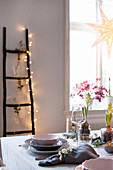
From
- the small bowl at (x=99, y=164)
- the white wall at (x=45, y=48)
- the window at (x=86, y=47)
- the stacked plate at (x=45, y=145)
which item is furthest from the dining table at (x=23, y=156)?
the window at (x=86, y=47)

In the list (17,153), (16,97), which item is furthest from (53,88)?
(17,153)

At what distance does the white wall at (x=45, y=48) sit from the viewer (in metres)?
3.32

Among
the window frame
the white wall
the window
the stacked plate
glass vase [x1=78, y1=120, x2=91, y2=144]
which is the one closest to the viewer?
the stacked plate

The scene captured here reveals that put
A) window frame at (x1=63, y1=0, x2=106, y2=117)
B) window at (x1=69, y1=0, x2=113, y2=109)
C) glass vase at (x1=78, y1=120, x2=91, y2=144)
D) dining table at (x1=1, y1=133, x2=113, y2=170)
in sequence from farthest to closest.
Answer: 1. window at (x1=69, y1=0, x2=113, y2=109)
2. window frame at (x1=63, y1=0, x2=106, y2=117)
3. glass vase at (x1=78, y1=120, x2=91, y2=144)
4. dining table at (x1=1, y1=133, x2=113, y2=170)

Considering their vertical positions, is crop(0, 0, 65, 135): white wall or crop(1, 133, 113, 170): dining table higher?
crop(0, 0, 65, 135): white wall

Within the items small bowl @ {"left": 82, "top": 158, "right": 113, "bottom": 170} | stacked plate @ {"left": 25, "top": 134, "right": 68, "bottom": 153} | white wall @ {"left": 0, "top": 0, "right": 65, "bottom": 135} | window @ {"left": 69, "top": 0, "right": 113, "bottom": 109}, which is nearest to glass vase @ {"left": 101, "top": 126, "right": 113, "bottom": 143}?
stacked plate @ {"left": 25, "top": 134, "right": 68, "bottom": 153}

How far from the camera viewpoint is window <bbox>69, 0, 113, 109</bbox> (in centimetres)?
386

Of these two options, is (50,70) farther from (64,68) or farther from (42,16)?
(42,16)

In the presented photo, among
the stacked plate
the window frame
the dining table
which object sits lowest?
the dining table

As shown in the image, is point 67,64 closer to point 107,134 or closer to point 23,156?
point 107,134

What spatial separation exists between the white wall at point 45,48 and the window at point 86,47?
33cm

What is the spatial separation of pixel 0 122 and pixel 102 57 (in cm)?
184

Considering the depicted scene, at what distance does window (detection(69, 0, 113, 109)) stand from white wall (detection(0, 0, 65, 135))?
0.33 m

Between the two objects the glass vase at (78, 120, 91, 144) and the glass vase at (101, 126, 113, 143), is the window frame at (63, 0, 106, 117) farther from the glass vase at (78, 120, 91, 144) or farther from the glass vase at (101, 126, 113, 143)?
the glass vase at (101, 126, 113, 143)
